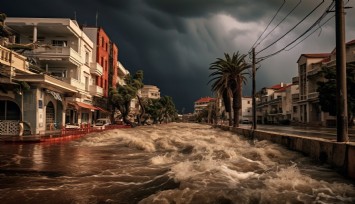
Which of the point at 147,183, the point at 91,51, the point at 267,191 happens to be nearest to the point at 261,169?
the point at 267,191

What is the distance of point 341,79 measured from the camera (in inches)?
423

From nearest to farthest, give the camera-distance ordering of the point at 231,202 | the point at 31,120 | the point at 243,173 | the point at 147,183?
the point at 231,202
the point at 147,183
the point at 243,173
the point at 31,120

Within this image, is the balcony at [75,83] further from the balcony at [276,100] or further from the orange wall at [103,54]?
the balcony at [276,100]

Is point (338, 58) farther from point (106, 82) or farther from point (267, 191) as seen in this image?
point (106, 82)

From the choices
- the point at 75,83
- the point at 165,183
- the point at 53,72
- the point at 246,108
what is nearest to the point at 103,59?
the point at 53,72

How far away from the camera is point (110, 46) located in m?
59.7

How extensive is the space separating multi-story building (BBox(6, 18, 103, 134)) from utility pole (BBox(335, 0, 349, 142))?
69.8 feet

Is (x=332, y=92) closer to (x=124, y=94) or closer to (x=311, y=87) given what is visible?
(x=311, y=87)

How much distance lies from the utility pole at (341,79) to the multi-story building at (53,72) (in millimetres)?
21289

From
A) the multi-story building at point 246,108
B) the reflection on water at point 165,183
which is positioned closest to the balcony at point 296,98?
the reflection on water at point 165,183

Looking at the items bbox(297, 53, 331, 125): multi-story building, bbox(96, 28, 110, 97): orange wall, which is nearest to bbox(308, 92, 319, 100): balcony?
bbox(297, 53, 331, 125): multi-story building

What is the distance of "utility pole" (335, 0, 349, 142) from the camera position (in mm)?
10508

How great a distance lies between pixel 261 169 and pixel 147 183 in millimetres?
4240

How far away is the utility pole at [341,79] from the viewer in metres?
10.5
